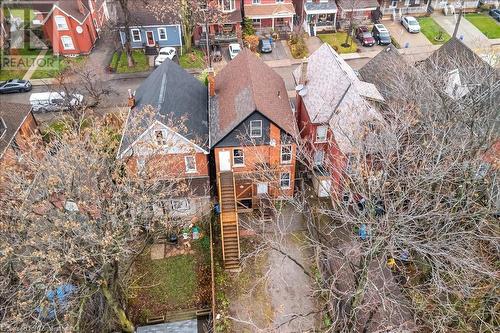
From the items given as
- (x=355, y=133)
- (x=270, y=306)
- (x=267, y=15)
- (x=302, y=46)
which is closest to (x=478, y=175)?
(x=355, y=133)

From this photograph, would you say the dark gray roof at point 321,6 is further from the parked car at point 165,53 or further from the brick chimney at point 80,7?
the brick chimney at point 80,7

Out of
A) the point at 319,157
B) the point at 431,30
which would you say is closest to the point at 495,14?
the point at 431,30

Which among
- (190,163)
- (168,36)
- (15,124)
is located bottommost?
(168,36)

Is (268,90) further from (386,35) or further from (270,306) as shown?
(386,35)

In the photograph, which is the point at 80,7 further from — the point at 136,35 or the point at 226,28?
the point at 226,28

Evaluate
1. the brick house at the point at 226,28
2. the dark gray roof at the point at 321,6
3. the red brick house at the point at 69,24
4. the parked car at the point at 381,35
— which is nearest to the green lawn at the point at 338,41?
the parked car at the point at 381,35

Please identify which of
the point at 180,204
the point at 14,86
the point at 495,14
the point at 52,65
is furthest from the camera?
the point at 495,14
